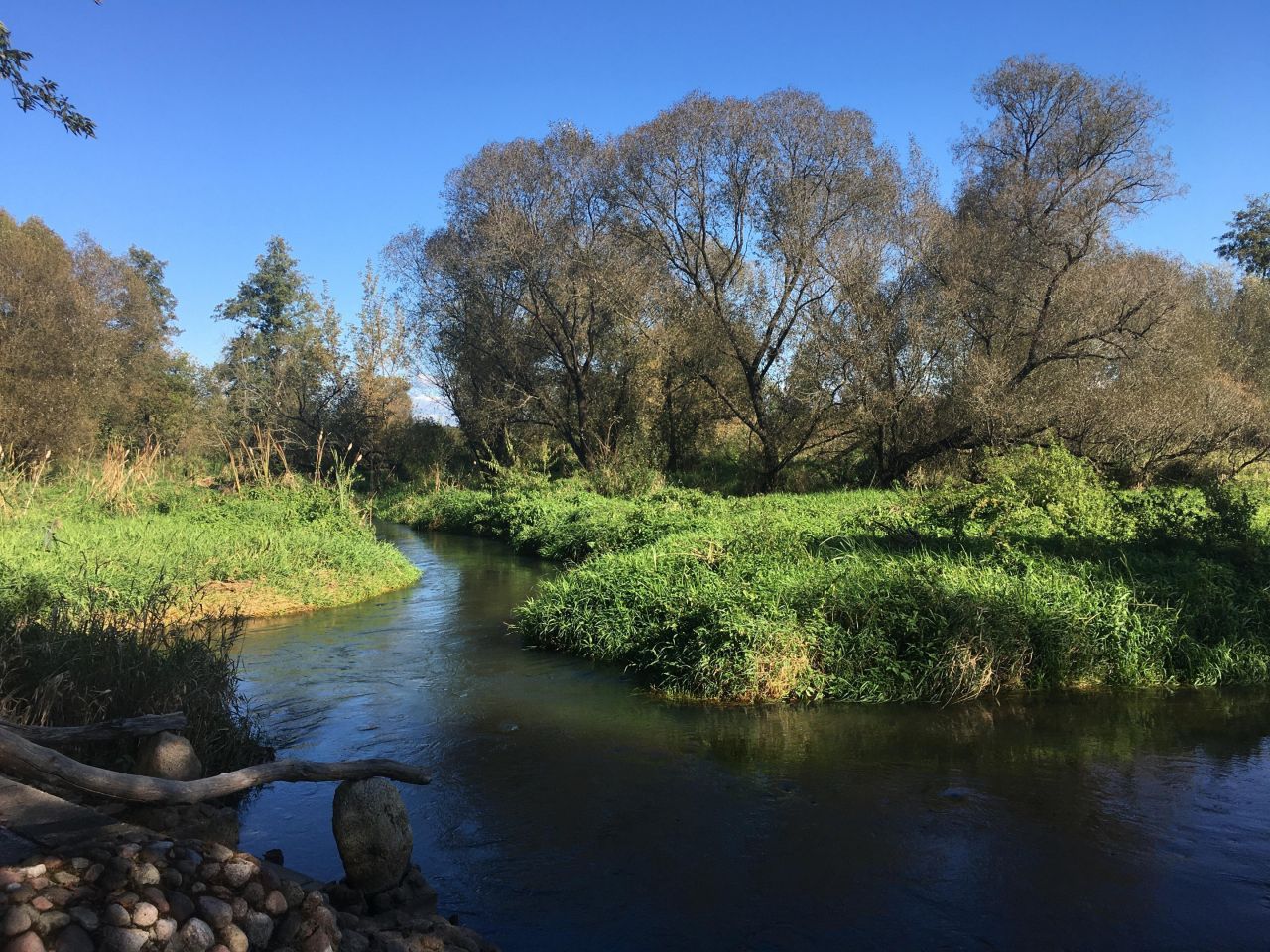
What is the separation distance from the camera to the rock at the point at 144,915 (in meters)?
2.79

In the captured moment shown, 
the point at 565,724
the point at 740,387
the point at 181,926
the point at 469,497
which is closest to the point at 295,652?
the point at 565,724

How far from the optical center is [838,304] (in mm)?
22469

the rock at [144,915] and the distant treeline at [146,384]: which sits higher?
the distant treeline at [146,384]

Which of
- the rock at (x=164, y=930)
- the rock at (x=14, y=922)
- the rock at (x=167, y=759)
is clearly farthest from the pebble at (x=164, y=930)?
the rock at (x=167, y=759)

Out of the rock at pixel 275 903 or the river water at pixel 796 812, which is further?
the river water at pixel 796 812

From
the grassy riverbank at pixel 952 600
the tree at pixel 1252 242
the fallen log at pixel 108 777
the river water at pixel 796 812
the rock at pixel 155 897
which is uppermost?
the tree at pixel 1252 242

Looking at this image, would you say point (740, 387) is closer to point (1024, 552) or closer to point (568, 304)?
point (568, 304)

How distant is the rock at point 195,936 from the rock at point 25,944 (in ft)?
1.31

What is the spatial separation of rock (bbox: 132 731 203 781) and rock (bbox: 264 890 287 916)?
1.51m

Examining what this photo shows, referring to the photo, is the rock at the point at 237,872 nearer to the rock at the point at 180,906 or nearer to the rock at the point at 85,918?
the rock at the point at 180,906

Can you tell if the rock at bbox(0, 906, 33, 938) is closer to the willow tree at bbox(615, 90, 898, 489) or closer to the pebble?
the pebble

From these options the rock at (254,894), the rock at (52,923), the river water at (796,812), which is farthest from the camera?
the river water at (796,812)

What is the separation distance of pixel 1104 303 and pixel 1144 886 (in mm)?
17762

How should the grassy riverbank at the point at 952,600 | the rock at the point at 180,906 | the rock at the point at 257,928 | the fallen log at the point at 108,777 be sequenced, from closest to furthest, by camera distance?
1. the rock at the point at 180,906
2. the rock at the point at 257,928
3. the fallen log at the point at 108,777
4. the grassy riverbank at the point at 952,600
